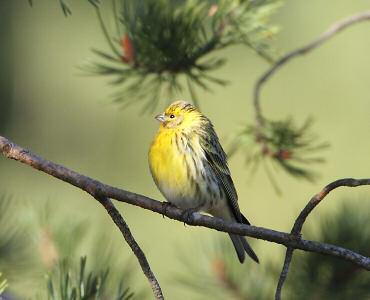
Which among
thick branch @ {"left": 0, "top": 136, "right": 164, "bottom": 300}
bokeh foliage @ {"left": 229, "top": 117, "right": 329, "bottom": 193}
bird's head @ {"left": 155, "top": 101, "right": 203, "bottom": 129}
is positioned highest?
bokeh foliage @ {"left": 229, "top": 117, "right": 329, "bottom": 193}

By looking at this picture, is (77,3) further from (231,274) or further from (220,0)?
(231,274)

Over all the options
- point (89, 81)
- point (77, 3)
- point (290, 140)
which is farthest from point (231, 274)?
point (89, 81)

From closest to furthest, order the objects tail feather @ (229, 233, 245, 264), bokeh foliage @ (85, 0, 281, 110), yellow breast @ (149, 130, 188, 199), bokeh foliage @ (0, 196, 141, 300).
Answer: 1. bokeh foliage @ (0, 196, 141, 300)
2. bokeh foliage @ (85, 0, 281, 110)
3. tail feather @ (229, 233, 245, 264)
4. yellow breast @ (149, 130, 188, 199)

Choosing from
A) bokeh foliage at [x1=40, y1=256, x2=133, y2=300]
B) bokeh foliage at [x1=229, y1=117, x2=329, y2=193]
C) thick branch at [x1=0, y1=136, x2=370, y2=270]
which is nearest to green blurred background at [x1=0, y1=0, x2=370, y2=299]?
bokeh foliage at [x1=229, y1=117, x2=329, y2=193]

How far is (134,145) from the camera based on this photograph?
2.87 meters

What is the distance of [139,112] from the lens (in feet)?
8.36

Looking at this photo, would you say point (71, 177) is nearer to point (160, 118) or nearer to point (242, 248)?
point (242, 248)

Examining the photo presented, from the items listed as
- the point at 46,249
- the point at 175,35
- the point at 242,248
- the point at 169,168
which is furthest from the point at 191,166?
the point at 46,249

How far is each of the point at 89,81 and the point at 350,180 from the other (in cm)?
171

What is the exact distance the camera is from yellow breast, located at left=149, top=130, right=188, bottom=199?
6.86ft

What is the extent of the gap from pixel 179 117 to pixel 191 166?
19 cm

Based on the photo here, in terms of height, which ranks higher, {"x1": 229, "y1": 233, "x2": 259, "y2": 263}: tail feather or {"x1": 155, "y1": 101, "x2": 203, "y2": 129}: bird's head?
{"x1": 155, "y1": 101, "x2": 203, "y2": 129}: bird's head

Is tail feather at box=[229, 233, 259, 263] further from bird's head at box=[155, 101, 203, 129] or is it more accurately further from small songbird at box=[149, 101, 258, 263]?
bird's head at box=[155, 101, 203, 129]

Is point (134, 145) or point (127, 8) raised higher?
point (127, 8)
